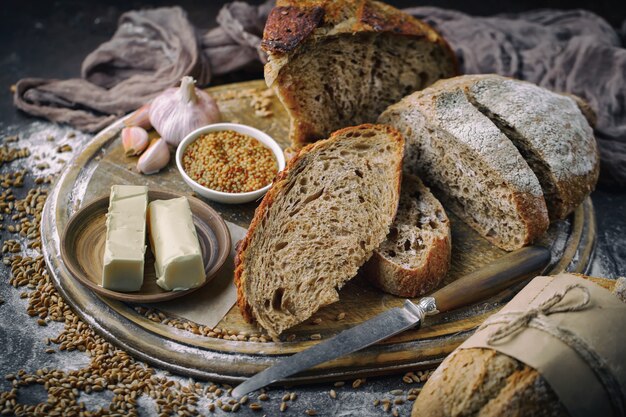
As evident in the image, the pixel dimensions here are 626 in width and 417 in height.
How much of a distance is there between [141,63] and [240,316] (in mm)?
2435

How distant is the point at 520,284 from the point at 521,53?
222 cm

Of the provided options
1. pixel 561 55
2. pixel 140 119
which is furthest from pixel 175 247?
pixel 561 55

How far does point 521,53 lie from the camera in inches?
199

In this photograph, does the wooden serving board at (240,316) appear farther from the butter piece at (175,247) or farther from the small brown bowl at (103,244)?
the butter piece at (175,247)

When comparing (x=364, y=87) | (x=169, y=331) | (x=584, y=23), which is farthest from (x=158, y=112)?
(x=584, y=23)

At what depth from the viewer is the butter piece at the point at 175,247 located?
310cm

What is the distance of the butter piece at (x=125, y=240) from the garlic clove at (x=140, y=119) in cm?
97

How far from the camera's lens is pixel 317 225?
11.1 ft

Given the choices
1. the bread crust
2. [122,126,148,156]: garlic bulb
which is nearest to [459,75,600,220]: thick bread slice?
the bread crust

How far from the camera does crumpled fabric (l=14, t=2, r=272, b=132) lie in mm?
4582

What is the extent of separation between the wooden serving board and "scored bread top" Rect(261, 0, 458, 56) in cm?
99

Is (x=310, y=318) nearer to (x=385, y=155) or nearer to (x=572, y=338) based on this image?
(x=385, y=155)

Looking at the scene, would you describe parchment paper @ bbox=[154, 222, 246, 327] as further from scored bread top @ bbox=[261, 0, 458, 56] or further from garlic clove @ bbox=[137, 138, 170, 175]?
scored bread top @ bbox=[261, 0, 458, 56]

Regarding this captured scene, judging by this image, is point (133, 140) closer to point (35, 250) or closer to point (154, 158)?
point (154, 158)
